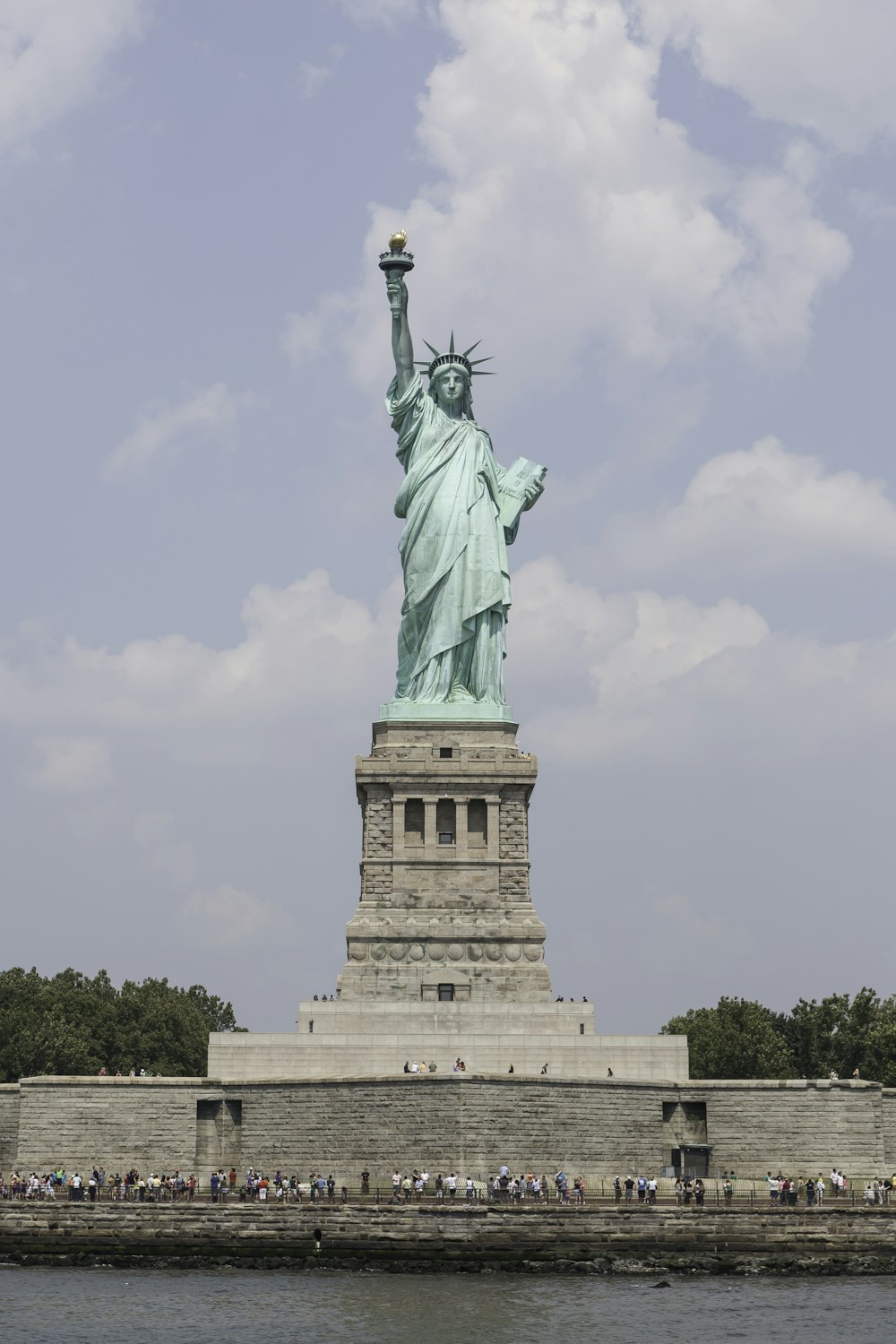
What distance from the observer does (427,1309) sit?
113 ft

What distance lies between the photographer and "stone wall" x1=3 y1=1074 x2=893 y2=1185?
42.7 m

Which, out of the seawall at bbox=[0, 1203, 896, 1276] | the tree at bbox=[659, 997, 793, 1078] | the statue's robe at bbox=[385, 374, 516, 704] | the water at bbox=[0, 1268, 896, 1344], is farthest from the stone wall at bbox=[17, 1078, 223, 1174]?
the tree at bbox=[659, 997, 793, 1078]

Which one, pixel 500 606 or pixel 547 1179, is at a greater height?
pixel 500 606

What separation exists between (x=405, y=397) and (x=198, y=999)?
31.2m

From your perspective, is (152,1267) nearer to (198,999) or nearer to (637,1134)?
(637,1134)

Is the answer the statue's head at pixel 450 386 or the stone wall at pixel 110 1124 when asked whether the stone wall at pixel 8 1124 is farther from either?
the statue's head at pixel 450 386

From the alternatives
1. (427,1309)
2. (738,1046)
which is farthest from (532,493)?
(427,1309)

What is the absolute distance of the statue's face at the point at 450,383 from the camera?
54.3 metres

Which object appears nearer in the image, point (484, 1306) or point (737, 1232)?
point (484, 1306)

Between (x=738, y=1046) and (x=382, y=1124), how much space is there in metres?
19.5

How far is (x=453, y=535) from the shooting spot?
5297cm

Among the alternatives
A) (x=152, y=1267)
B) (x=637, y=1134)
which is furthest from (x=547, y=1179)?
(x=152, y=1267)

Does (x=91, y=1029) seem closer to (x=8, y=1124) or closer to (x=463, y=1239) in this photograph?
(x=8, y=1124)

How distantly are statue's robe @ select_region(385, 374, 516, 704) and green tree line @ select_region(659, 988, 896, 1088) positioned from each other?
14.5m
